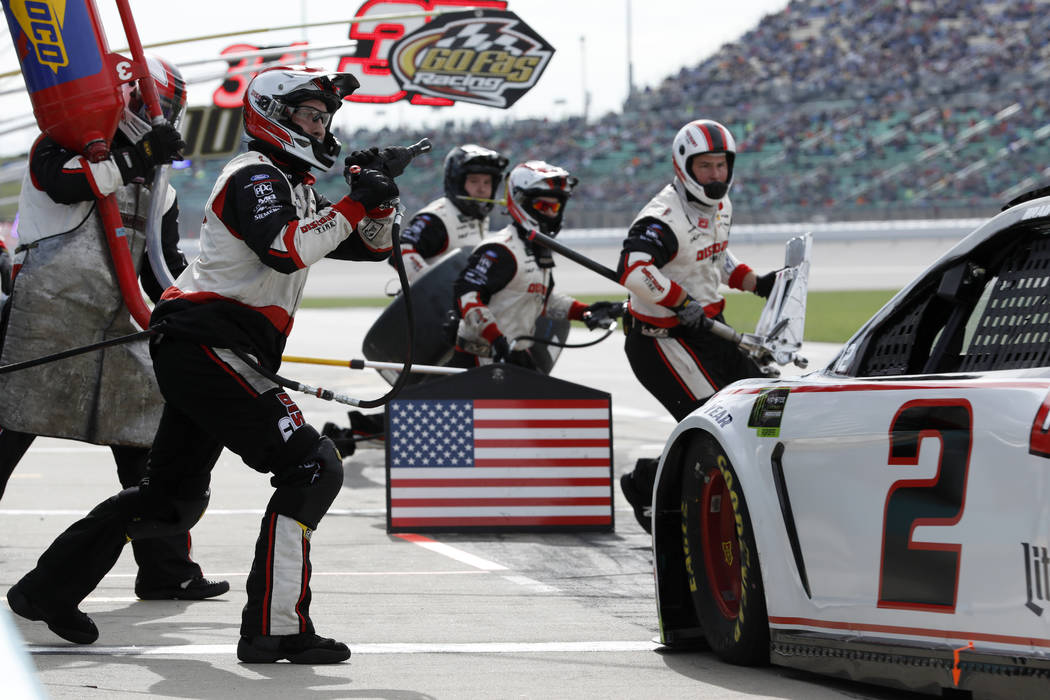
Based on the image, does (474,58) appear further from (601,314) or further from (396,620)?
(396,620)

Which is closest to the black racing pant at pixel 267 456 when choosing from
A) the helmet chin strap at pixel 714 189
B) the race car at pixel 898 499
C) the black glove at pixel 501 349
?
the race car at pixel 898 499

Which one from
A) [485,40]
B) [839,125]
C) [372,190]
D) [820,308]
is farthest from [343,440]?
[839,125]

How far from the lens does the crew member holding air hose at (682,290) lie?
7680 millimetres

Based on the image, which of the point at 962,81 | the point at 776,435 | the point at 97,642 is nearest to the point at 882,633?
the point at 776,435

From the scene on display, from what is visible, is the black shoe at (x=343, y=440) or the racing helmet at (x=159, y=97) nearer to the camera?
the racing helmet at (x=159, y=97)

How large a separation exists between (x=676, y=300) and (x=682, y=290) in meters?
0.07

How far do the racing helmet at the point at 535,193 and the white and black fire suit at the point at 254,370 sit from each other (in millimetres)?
3818

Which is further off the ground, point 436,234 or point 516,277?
point 436,234

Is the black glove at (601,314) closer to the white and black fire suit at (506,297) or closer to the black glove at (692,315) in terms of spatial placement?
the white and black fire suit at (506,297)

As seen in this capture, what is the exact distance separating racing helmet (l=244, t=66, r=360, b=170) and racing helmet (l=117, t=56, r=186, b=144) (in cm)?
136

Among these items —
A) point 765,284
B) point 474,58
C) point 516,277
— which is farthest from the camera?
point 474,58

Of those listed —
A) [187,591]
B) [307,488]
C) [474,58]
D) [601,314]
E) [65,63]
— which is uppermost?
[474,58]

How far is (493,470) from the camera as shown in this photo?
25.8 ft

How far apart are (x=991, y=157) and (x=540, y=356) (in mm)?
43221
